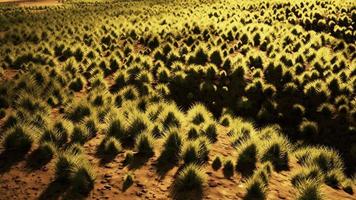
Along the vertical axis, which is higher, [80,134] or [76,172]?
[80,134]

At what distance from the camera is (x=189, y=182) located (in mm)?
7375

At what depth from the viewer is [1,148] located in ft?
28.3

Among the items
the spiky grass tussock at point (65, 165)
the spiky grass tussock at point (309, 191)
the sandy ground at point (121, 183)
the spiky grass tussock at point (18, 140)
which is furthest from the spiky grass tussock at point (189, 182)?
the spiky grass tussock at point (18, 140)

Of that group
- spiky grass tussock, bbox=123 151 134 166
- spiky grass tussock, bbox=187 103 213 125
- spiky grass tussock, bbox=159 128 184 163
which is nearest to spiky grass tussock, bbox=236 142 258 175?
spiky grass tussock, bbox=159 128 184 163

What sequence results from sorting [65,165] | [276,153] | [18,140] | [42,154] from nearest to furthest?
[65,165] < [42,154] < [18,140] < [276,153]

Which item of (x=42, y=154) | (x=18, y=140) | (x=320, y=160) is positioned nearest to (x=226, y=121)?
(x=320, y=160)

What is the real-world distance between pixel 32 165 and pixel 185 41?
13.7 meters

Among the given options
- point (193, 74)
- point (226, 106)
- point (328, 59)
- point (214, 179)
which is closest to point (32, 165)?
point (214, 179)

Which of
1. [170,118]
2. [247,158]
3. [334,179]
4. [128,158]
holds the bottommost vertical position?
[334,179]

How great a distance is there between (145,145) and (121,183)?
1467 mm

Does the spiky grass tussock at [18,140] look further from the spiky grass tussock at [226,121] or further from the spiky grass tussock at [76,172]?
the spiky grass tussock at [226,121]

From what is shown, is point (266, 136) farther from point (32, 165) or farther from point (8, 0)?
point (8, 0)

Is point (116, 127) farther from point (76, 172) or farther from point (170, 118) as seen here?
point (76, 172)

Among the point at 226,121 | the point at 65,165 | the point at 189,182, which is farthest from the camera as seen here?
the point at 226,121
